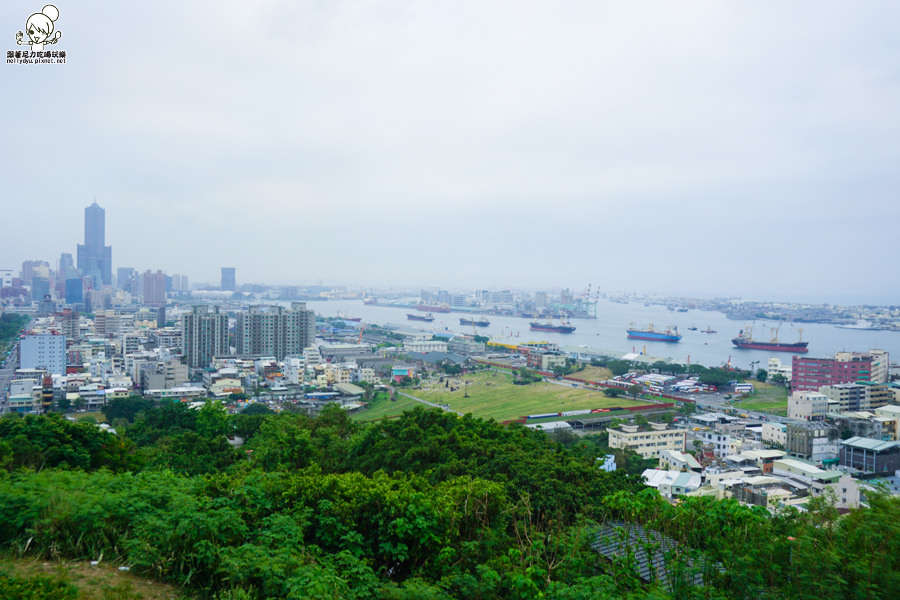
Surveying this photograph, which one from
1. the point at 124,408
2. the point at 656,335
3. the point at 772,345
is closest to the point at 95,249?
the point at 124,408

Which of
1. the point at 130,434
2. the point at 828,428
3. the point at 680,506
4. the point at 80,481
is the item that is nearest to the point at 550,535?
the point at 680,506

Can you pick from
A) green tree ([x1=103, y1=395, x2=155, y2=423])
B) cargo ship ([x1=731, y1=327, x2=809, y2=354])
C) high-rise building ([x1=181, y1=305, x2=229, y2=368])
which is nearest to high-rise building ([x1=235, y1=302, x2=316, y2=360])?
high-rise building ([x1=181, y1=305, x2=229, y2=368])

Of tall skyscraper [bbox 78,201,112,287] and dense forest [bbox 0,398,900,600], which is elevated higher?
tall skyscraper [bbox 78,201,112,287]

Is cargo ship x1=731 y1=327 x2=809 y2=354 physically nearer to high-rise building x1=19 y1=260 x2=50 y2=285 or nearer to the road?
the road

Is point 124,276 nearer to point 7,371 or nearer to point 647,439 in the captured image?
point 7,371

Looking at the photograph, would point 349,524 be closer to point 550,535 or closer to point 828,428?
point 550,535

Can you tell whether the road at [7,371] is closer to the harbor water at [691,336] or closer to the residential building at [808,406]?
the residential building at [808,406]

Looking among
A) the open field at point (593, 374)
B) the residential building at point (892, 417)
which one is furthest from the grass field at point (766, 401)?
the open field at point (593, 374)
